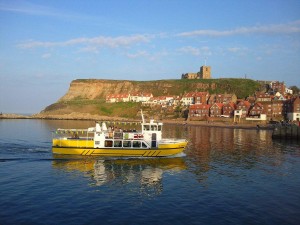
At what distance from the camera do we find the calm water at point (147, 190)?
22844 mm

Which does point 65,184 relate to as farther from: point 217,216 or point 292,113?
point 292,113

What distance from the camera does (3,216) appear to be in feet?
72.8

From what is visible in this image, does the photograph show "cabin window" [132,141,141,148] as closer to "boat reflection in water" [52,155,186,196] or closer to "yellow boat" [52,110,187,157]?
"yellow boat" [52,110,187,157]

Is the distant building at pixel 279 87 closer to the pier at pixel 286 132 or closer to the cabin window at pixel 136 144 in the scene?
the pier at pixel 286 132

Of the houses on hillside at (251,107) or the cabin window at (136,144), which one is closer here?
the cabin window at (136,144)

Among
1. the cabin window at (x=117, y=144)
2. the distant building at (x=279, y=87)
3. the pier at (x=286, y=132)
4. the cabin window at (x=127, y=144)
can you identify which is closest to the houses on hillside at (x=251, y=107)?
the distant building at (x=279, y=87)

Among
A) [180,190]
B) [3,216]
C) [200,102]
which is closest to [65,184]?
[3,216]

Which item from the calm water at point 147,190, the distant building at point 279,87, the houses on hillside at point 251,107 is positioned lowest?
the calm water at point 147,190

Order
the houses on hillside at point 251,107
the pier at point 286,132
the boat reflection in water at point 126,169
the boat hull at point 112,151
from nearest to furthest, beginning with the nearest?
1. the boat reflection in water at point 126,169
2. the boat hull at point 112,151
3. the pier at point 286,132
4. the houses on hillside at point 251,107

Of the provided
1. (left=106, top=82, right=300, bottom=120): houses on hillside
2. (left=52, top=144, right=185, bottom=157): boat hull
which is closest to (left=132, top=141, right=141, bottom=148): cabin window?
(left=52, top=144, right=185, bottom=157): boat hull

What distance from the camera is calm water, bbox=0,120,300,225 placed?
22844 mm

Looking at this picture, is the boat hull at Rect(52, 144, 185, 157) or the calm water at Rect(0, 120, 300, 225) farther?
the boat hull at Rect(52, 144, 185, 157)

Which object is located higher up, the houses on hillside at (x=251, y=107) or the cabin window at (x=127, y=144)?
the houses on hillside at (x=251, y=107)

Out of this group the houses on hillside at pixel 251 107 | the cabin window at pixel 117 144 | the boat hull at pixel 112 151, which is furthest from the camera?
the houses on hillside at pixel 251 107
